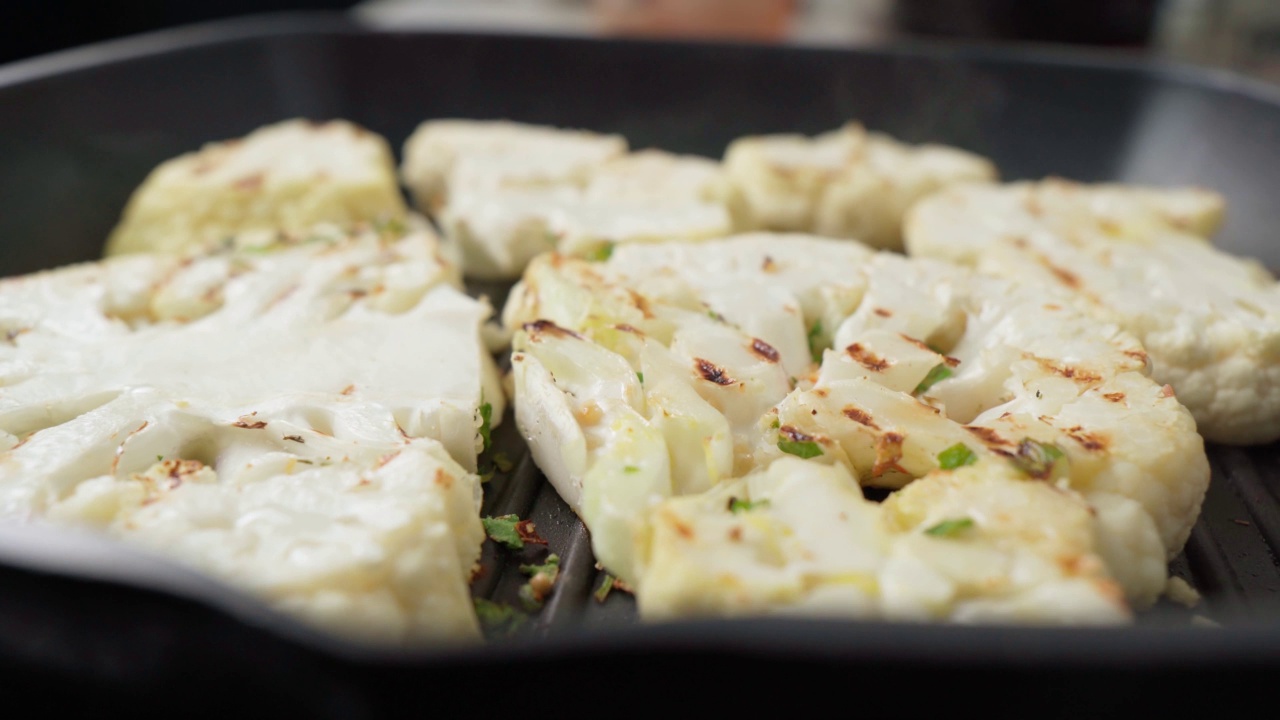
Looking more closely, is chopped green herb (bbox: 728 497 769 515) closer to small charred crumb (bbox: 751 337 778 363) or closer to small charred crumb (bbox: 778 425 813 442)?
small charred crumb (bbox: 778 425 813 442)

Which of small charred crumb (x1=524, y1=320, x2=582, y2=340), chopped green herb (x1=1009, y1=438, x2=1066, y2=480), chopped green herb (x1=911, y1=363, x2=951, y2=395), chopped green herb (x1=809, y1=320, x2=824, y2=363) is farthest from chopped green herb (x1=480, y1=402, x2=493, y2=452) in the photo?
chopped green herb (x1=1009, y1=438, x2=1066, y2=480)

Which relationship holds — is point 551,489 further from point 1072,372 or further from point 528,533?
point 1072,372

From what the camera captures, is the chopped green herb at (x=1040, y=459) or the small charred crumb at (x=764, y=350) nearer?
the chopped green herb at (x=1040, y=459)

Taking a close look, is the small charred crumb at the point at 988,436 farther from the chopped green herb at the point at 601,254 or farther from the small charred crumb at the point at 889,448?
the chopped green herb at the point at 601,254

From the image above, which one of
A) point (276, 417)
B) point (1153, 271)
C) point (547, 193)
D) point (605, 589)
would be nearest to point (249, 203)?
point (547, 193)

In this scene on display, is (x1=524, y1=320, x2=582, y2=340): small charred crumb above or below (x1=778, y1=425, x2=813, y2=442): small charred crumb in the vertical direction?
above

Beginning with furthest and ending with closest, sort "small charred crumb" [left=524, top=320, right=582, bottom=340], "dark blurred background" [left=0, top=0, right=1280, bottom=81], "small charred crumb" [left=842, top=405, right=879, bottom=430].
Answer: "dark blurred background" [left=0, top=0, right=1280, bottom=81] < "small charred crumb" [left=524, top=320, right=582, bottom=340] < "small charred crumb" [left=842, top=405, right=879, bottom=430]

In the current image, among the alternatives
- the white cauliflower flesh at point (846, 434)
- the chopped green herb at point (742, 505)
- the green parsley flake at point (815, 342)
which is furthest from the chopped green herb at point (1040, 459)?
the green parsley flake at point (815, 342)
